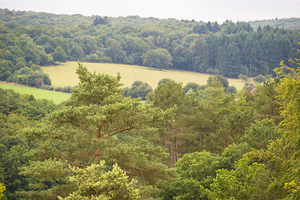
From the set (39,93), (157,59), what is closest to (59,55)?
(157,59)

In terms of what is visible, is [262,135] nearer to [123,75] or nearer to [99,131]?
[99,131]

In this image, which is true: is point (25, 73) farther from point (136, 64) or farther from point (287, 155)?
point (287, 155)

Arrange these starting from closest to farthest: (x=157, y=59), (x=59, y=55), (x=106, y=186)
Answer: (x=106, y=186) < (x=59, y=55) < (x=157, y=59)

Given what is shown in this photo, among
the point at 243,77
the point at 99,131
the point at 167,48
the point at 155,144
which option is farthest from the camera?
the point at 167,48

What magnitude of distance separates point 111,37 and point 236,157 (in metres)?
126

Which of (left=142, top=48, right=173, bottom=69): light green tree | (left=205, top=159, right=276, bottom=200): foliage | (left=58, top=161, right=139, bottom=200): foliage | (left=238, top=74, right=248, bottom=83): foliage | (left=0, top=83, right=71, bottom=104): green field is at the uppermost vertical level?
(left=142, top=48, right=173, bottom=69): light green tree

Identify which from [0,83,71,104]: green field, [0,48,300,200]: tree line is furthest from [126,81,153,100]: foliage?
[0,48,300,200]: tree line

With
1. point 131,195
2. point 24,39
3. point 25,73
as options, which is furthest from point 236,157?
point 24,39

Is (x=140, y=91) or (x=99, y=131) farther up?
(x=99, y=131)

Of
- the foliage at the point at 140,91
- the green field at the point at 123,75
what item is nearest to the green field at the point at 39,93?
the green field at the point at 123,75

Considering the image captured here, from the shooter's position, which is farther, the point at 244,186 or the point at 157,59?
the point at 157,59

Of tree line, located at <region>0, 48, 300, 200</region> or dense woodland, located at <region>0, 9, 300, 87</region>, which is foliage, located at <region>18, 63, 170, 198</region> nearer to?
tree line, located at <region>0, 48, 300, 200</region>

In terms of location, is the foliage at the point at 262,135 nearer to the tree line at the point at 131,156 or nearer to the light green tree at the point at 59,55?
the tree line at the point at 131,156

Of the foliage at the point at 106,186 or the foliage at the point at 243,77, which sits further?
the foliage at the point at 243,77
